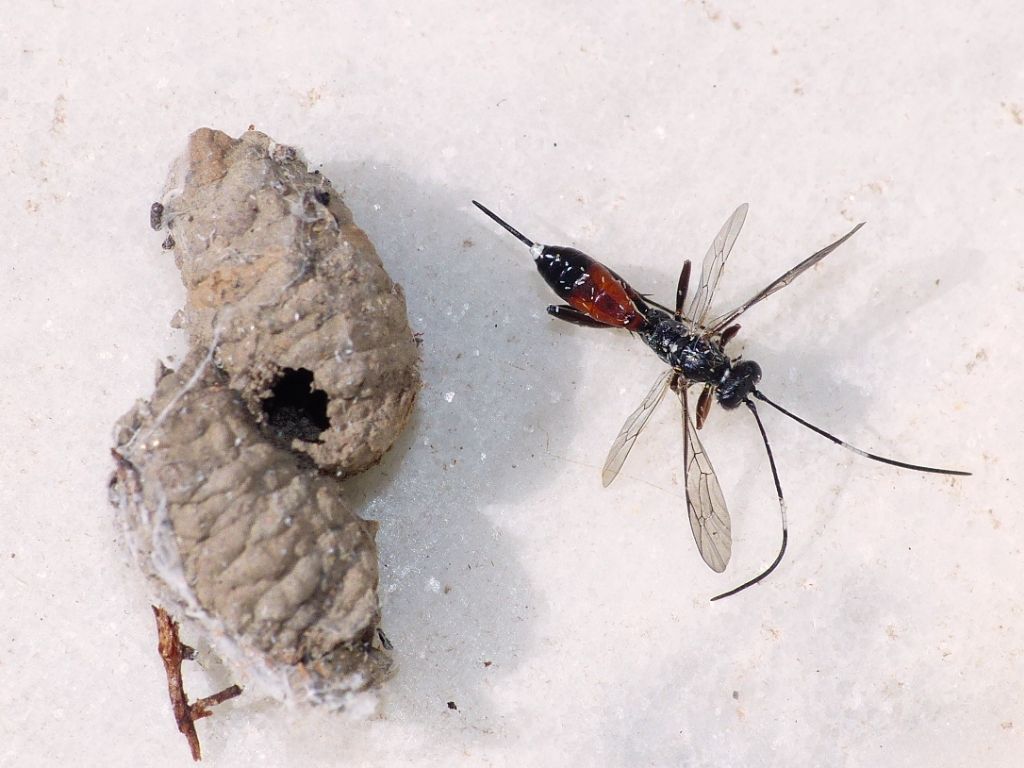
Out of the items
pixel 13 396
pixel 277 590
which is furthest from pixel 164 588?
pixel 13 396

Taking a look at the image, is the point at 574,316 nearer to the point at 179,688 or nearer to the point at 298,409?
the point at 298,409

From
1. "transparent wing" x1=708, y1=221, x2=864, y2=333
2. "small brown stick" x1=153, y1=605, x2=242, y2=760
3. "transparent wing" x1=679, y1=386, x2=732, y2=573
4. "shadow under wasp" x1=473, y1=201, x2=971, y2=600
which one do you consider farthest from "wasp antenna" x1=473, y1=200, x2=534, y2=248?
"small brown stick" x1=153, y1=605, x2=242, y2=760

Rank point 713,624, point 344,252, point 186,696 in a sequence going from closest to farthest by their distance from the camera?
point 344,252, point 186,696, point 713,624

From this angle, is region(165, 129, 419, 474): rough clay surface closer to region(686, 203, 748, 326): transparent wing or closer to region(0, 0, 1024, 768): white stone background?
region(0, 0, 1024, 768): white stone background

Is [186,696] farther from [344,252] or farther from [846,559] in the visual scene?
[846,559]

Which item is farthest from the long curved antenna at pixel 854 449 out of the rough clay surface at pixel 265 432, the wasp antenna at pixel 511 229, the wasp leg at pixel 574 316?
the rough clay surface at pixel 265 432

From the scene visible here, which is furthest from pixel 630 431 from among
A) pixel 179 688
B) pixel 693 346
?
pixel 179 688

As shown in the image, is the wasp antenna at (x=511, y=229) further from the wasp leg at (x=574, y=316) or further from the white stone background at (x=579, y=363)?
the wasp leg at (x=574, y=316)
